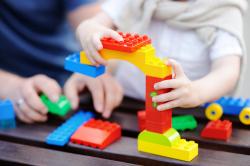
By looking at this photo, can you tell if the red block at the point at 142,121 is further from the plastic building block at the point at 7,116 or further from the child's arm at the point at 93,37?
the plastic building block at the point at 7,116

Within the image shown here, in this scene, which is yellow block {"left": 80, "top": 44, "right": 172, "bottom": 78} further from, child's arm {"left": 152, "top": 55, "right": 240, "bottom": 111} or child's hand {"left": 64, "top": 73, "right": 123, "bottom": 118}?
child's hand {"left": 64, "top": 73, "right": 123, "bottom": 118}

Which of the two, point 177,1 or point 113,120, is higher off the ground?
point 177,1

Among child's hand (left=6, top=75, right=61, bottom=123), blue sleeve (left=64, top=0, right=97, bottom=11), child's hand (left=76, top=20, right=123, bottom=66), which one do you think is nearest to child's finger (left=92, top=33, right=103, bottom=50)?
child's hand (left=76, top=20, right=123, bottom=66)

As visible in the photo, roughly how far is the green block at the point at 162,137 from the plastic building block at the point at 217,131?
0.30 ft

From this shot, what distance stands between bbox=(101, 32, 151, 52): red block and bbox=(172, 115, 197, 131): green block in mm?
193

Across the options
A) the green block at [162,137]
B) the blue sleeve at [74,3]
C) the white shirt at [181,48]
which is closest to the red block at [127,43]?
the green block at [162,137]

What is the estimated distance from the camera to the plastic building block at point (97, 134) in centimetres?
84

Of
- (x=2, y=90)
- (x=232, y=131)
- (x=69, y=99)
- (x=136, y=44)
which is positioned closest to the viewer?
(x=136, y=44)

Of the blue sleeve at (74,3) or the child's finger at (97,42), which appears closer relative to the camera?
the child's finger at (97,42)

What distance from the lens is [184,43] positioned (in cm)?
101

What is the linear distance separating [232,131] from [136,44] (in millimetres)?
262

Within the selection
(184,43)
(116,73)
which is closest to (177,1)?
(184,43)

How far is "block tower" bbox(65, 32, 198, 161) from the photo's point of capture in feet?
2.44

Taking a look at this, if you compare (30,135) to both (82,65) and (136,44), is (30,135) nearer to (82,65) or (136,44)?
(82,65)
